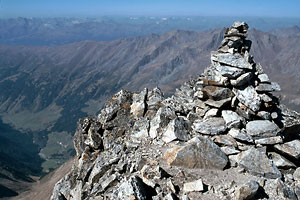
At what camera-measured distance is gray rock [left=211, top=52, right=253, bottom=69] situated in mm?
20562

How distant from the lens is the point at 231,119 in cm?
1966

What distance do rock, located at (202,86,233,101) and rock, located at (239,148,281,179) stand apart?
5.62 metres

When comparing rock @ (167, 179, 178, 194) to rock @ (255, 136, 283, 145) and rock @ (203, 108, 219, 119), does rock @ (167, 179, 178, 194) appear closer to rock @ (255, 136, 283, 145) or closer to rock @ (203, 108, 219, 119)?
rock @ (203, 108, 219, 119)

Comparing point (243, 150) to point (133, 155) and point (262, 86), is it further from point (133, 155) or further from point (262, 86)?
point (133, 155)

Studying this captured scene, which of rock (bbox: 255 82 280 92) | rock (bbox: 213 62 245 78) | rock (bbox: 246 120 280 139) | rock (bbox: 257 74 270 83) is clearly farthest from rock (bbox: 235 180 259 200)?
rock (bbox: 257 74 270 83)

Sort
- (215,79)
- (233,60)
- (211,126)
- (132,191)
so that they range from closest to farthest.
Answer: (132,191)
(211,126)
(233,60)
(215,79)

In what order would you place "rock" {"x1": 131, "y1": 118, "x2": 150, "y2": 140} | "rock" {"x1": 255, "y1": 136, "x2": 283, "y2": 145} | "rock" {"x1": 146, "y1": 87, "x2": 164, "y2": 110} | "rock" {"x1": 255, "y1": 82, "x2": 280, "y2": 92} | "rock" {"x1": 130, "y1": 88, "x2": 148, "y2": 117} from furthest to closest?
"rock" {"x1": 130, "y1": 88, "x2": 148, "y2": 117}, "rock" {"x1": 146, "y1": 87, "x2": 164, "y2": 110}, "rock" {"x1": 131, "y1": 118, "x2": 150, "y2": 140}, "rock" {"x1": 255, "y1": 82, "x2": 280, "y2": 92}, "rock" {"x1": 255, "y1": 136, "x2": 283, "y2": 145}

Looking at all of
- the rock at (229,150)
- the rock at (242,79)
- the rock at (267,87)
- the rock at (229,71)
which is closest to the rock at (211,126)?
the rock at (229,150)

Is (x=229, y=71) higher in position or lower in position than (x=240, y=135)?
higher

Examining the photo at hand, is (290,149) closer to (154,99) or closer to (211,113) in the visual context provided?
(211,113)

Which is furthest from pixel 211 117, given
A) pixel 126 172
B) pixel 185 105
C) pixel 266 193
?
pixel 126 172

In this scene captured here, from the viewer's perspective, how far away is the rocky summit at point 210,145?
1495 centimetres

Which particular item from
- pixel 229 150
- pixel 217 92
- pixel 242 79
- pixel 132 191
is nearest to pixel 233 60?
pixel 242 79

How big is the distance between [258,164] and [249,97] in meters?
6.09
